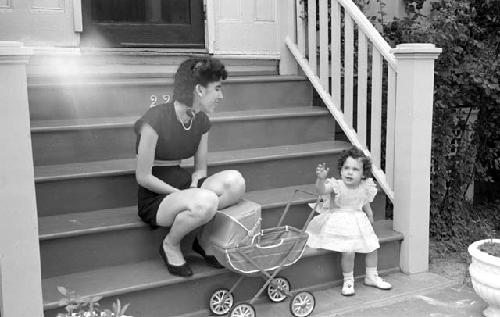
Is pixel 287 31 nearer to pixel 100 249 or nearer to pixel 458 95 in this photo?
pixel 458 95

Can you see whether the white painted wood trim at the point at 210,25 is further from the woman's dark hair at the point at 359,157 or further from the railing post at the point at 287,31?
the woman's dark hair at the point at 359,157

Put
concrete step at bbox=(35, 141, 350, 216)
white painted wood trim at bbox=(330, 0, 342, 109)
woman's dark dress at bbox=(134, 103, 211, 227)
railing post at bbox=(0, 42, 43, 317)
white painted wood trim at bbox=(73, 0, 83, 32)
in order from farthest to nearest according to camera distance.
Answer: white painted wood trim at bbox=(73, 0, 83, 32)
white painted wood trim at bbox=(330, 0, 342, 109)
concrete step at bbox=(35, 141, 350, 216)
woman's dark dress at bbox=(134, 103, 211, 227)
railing post at bbox=(0, 42, 43, 317)

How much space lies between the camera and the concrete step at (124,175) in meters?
3.13

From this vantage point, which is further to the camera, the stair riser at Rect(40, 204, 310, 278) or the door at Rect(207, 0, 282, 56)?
the door at Rect(207, 0, 282, 56)

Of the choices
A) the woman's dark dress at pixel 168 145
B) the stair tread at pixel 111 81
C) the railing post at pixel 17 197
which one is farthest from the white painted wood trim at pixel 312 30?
the railing post at pixel 17 197

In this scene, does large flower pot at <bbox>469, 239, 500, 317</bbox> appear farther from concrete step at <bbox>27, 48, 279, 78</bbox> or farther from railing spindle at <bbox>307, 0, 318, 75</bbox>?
concrete step at <bbox>27, 48, 279, 78</bbox>

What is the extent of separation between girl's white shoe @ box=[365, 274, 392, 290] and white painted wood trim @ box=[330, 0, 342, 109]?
139 cm

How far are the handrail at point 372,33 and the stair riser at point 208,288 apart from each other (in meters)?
1.24

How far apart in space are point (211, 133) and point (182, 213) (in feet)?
3.98

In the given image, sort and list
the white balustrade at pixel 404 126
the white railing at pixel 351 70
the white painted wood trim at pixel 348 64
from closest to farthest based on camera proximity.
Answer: the white balustrade at pixel 404 126 → the white railing at pixel 351 70 → the white painted wood trim at pixel 348 64

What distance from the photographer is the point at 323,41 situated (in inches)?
171

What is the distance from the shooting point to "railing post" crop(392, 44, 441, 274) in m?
3.47

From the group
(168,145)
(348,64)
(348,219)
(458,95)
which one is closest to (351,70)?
(348,64)

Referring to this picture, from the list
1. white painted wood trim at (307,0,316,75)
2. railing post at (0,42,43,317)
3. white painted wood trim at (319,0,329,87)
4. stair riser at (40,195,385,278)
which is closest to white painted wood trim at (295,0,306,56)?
white painted wood trim at (307,0,316,75)
